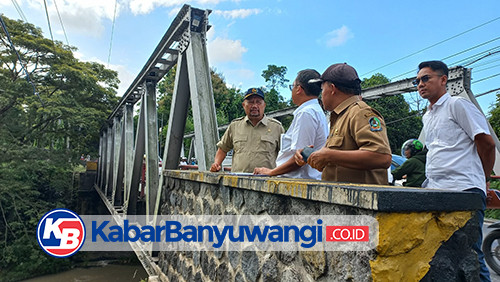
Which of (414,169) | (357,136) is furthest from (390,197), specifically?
(414,169)

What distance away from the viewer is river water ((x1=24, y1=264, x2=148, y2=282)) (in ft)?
34.9

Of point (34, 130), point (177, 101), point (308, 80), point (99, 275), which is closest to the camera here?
point (308, 80)

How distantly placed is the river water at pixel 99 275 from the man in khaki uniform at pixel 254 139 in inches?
357

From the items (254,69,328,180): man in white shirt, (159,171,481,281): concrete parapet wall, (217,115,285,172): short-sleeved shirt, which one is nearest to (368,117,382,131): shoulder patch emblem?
(159,171,481,281): concrete parapet wall

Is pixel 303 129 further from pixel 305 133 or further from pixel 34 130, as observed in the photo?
pixel 34 130

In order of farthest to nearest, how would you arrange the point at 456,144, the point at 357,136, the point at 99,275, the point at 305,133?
1. the point at 99,275
2. the point at 305,133
3. the point at 456,144
4. the point at 357,136

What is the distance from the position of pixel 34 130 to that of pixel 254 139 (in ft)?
33.6

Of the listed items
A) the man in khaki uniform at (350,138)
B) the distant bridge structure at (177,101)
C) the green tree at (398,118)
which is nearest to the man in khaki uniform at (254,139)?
the distant bridge structure at (177,101)

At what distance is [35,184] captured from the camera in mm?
10492

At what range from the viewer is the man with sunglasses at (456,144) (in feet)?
5.95

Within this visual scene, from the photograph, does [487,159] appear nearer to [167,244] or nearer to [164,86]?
[167,244]

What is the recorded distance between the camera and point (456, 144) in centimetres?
188

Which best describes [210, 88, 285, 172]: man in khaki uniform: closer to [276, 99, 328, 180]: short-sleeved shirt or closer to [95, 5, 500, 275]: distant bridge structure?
[95, 5, 500, 275]: distant bridge structure

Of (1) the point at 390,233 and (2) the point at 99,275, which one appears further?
(2) the point at 99,275
